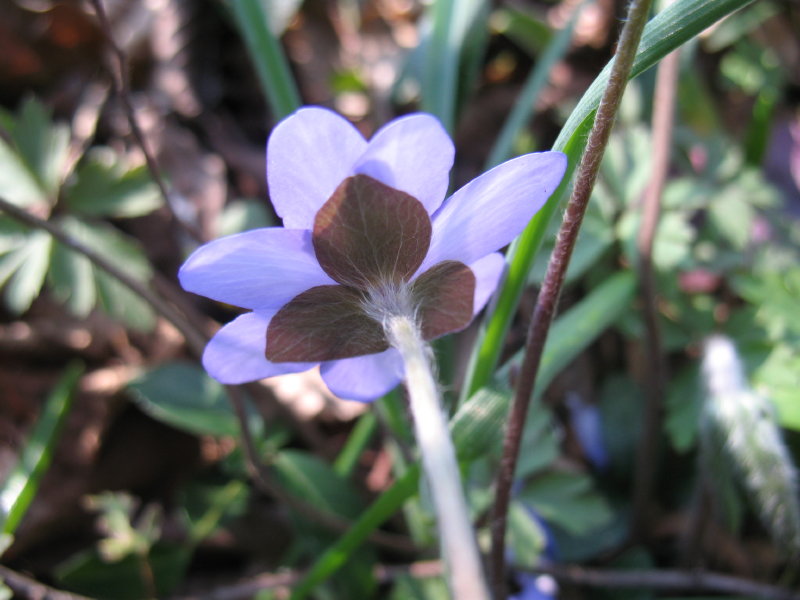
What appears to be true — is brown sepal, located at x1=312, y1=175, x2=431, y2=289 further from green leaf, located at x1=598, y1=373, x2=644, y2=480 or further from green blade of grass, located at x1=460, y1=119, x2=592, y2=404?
green leaf, located at x1=598, y1=373, x2=644, y2=480

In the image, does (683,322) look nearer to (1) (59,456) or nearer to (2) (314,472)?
(2) (314,472)

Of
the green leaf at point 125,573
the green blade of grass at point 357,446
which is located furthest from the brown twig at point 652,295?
the green leaf at point 125,573

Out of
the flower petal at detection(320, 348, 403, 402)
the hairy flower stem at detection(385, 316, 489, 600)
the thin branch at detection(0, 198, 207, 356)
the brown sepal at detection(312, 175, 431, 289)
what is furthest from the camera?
the thin branch at detection(0, 198, 207, 356)

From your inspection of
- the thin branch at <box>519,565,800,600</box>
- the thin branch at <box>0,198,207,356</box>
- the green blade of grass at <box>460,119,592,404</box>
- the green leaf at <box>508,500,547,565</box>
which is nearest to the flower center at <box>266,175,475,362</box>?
the green blade of grass at <box>460,119,592,404</box>

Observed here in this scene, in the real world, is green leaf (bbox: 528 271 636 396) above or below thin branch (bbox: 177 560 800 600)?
above

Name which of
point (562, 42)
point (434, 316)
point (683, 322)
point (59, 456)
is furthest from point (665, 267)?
point (59, 456)

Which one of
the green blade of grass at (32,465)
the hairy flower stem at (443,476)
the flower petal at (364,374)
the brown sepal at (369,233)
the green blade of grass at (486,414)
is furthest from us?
the green blade of grass at (32,465)

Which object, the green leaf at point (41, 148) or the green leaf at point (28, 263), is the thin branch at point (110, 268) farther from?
the green leaf at point (41, 148)
